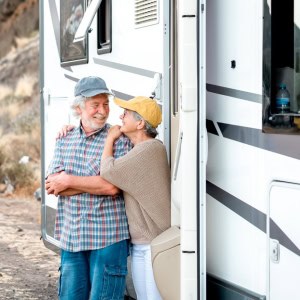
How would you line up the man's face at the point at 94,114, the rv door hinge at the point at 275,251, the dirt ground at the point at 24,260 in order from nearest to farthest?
the rv door hinge at the point at 275,251
the man's face at the point at 94,114
the dirt ground at the point at 24,260

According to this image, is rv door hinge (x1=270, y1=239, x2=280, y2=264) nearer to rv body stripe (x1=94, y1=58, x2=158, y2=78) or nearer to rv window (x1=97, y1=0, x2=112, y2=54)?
rv body stripe (x1=94, y1=58, x2=158, y2=78)

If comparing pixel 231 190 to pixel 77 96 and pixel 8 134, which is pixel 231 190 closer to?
pixel 77 96

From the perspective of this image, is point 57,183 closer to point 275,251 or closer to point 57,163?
point 57,163

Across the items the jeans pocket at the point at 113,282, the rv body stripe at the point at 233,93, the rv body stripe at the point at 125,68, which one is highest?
the rv body stripe at the point at 125,68

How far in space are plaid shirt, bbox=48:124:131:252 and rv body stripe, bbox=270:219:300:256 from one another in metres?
1.08

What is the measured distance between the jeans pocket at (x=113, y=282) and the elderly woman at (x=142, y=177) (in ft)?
0.28

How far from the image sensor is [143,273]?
448 cm

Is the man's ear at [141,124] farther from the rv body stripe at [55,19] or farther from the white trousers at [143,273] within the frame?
the rv body stripe at [55,19]

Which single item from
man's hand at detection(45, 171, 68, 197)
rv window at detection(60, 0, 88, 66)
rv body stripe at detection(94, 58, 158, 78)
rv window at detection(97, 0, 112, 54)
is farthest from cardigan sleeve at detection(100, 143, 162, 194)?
rv window at detection(60, 0, 88, 66)

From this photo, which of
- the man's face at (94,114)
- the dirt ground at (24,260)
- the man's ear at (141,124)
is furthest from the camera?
the dirt ground at (24,260)

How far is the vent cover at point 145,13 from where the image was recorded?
481cm

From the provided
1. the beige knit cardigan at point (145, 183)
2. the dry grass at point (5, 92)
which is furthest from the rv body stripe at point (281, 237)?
the dry grass at point (5, 92)

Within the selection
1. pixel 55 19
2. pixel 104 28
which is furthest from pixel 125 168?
pixel 55 19

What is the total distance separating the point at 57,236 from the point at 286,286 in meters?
1.57
